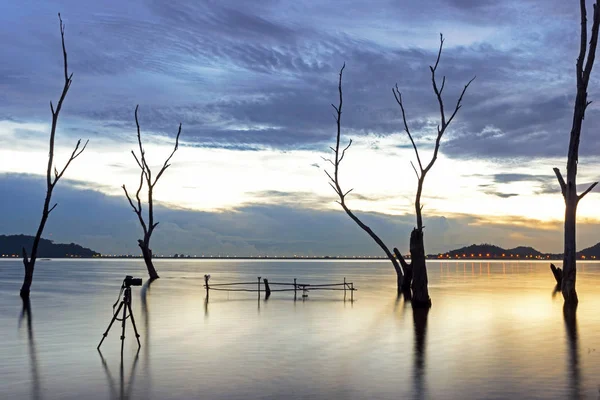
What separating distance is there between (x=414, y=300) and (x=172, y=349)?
62.6 ft

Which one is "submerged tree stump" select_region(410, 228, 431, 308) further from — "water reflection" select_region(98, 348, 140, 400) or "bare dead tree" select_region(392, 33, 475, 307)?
"water reflection" select_region(98, 348, 140, 400)

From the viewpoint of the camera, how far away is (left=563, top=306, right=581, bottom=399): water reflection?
47.2ft

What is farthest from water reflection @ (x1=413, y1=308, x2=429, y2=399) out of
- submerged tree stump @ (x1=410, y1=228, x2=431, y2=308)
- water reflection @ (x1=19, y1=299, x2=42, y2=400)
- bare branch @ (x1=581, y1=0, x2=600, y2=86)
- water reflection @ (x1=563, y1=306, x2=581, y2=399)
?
bare branch @ (x1=581, y1=0, x2=600, y2=86)

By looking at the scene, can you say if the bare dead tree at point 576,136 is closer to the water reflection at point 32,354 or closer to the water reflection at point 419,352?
the water reflection at point 419,352

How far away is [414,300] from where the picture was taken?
3681 centimetres

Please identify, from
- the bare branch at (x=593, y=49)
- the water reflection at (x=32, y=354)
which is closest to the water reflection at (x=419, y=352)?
the water reflection at (x=32, y=354)

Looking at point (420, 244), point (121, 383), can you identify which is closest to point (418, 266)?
point (420, 244)

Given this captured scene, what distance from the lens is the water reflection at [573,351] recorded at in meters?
14.4

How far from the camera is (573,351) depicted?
2072cm

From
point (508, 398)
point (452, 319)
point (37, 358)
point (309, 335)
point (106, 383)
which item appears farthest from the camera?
point (452, 319)

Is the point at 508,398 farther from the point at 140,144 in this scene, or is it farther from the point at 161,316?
the point at 140,144

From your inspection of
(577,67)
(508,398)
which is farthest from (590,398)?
(577,67)

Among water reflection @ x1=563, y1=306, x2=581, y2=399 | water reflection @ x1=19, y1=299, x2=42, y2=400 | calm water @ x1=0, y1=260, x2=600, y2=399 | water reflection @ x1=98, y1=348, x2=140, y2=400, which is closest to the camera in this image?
water reflection @ x1=98, y1=348, x2=140, y2=400

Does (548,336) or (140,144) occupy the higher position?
(140,144)
